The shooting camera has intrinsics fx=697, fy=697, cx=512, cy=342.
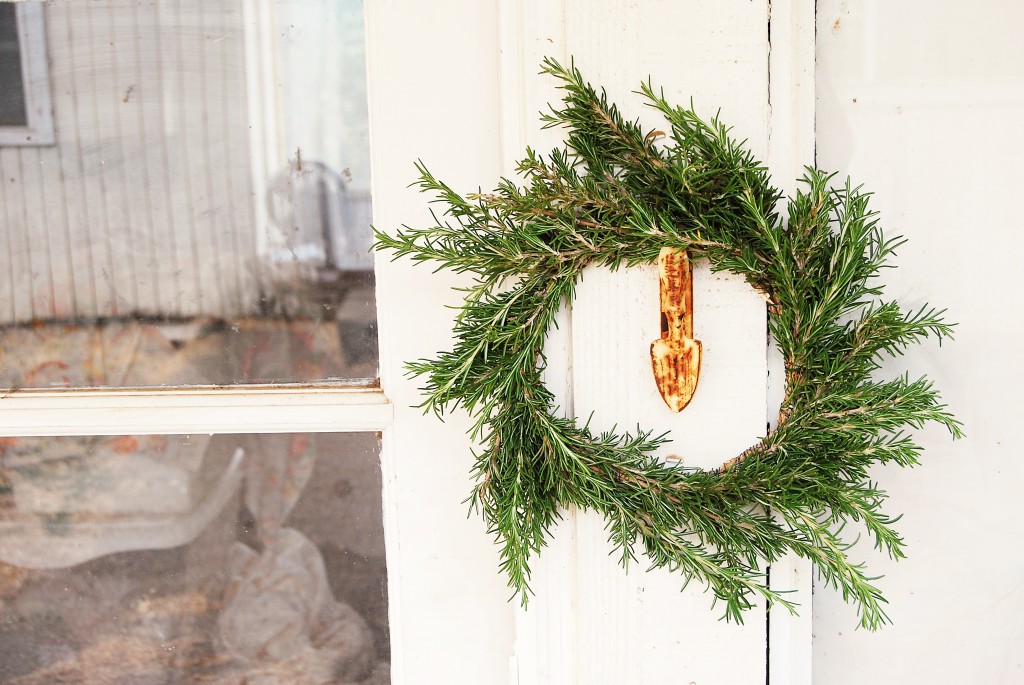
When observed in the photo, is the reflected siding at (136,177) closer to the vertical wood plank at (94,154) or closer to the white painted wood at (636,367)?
the vertical wood plank at (94,154)

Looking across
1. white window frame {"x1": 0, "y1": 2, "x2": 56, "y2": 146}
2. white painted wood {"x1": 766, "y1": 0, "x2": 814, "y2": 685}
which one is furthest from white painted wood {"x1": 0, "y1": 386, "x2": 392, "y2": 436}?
white painted wood {"x1": 766, "y1": 0, "x2": 814, "y2": 685}

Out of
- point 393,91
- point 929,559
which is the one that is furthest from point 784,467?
point 393,91

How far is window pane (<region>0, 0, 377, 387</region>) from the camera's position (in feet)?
2.22

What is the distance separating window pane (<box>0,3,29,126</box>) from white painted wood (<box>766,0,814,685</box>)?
2.34 ft

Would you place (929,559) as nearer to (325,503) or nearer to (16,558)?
(325,503)

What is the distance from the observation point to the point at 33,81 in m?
0.69

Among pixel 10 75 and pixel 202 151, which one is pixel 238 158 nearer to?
pixel 202 151

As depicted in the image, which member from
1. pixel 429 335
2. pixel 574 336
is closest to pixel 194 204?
pixel 429 335

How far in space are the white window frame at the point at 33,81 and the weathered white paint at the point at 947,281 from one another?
74 cm

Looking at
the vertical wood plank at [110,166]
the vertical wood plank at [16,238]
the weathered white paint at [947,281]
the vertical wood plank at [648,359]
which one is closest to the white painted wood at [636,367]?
the vertical wood plank at [648,359]

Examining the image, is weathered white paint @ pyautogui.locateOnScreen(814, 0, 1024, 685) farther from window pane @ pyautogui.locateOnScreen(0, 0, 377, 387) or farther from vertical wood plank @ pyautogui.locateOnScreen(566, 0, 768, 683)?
window pane @ pyautogui.locateOnScreen(0, 0, 377, 387)

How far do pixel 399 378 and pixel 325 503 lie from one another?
0.16 m

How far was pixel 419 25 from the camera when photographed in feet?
2.13

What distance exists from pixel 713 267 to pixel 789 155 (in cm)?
12
